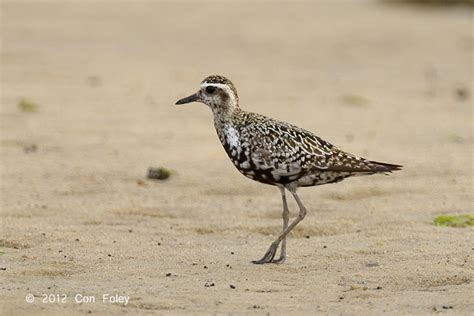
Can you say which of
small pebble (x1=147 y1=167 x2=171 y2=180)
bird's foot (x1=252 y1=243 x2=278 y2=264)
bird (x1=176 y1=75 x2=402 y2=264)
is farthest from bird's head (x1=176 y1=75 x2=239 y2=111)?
small pebble (x1=147 y1=167 x2=171 y2=180)

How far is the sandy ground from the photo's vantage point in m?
7.66

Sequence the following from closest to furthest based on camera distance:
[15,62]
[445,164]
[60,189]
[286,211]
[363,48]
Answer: [286,211], [60,189], [445,164], [15,62], [363,48]

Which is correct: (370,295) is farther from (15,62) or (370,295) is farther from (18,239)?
(15,62)

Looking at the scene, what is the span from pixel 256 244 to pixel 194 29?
1322cm

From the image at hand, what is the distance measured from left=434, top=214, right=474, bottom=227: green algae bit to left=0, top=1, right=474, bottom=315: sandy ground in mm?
101

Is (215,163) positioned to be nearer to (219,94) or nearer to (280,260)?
(219,94)

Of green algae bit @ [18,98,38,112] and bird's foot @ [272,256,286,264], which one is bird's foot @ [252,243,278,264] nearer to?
bird's foot @ [272,256,286,264]

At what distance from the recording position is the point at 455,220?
31.8ft

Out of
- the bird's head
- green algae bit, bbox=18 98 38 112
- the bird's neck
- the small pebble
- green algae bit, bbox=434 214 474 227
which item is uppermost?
the bird's head

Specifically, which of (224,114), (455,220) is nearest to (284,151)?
(224,114)

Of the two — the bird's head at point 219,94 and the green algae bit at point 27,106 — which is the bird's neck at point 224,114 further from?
the green algae bit at point 27,106

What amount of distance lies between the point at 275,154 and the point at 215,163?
12.8ft

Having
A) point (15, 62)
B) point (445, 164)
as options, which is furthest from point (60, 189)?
point (15, 62)

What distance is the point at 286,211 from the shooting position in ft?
28.6
